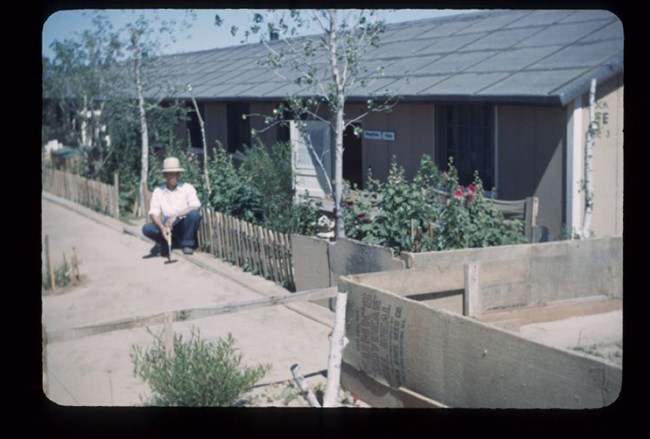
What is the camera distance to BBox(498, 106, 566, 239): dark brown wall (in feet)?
32.0

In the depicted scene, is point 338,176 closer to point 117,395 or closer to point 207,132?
point 117,395

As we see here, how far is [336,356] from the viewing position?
5.61m

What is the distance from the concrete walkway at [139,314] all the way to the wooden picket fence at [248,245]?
169mm

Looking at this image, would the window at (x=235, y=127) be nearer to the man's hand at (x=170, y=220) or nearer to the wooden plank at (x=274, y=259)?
the man's hand at (x=170, y=220)

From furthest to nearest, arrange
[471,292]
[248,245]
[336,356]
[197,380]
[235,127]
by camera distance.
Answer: [235,127] < [248,245] < [471,292] < [336,356] < [197,380]

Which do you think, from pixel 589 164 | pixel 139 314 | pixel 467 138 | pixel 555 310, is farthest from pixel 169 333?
pixel 467 138

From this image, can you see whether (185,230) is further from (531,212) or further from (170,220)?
(531,212)

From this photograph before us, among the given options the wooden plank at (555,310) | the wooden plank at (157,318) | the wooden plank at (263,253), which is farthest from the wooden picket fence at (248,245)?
the wooden plank at (555,310)

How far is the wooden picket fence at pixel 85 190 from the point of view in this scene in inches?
638

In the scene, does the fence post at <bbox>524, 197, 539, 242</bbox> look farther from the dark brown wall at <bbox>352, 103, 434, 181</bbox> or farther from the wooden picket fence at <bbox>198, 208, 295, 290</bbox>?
the wooden picket fence at <bbox>198, 208, 295, 290</bbox>

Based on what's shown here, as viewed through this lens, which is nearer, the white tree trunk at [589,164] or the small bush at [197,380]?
the small bush at [197,380]

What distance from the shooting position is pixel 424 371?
5.43 m

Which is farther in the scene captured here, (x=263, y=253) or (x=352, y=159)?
(x=352, y=159)

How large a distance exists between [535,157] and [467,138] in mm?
1567
